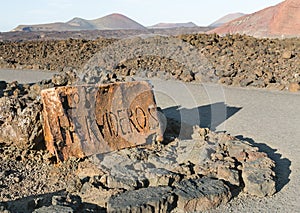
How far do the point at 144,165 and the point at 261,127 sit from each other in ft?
11.1

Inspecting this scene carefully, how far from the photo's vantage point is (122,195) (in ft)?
15.3

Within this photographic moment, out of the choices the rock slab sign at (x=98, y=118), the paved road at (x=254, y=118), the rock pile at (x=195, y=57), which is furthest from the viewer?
the rock pile at (x=195, y=57)

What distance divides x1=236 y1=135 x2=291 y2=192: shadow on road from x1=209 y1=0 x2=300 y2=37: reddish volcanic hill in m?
35.3

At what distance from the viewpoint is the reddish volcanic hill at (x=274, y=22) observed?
4247cm

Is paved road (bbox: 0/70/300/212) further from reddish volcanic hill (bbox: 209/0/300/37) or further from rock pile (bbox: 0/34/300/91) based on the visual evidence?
reddish volcanic hill (bbox: 209/0/300/37)

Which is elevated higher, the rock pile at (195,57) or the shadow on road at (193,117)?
the rock pile at (195,57)

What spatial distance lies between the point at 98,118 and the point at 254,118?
4053mm

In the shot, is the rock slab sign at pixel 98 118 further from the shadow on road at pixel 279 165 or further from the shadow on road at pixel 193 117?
the shadow on road at pixel 279 165

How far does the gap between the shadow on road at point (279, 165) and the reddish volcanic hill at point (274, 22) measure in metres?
35.3

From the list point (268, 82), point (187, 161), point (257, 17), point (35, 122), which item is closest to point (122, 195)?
point (187, 161)

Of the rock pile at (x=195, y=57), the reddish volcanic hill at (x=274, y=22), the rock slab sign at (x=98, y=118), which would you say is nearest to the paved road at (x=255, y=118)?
the rock pile at (x=195, y=57)

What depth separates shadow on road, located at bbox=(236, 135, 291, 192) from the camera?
18.0 ft

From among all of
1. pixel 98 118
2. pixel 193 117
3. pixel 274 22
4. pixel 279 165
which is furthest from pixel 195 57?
pixel 274 22

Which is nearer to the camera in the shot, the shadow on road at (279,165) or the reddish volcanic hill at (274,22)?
the shadow on road at (279,165)
